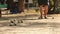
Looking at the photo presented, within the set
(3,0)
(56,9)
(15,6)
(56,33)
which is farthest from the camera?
(3,0)

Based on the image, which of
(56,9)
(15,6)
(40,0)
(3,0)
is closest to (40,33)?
(40,0)

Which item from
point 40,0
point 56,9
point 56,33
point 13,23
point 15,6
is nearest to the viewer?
point 56,33

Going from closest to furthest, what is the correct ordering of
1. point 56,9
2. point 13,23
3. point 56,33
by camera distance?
point 56,33 < point 13,23 < point 56,9

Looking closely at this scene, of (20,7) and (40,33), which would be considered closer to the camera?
(40,33)

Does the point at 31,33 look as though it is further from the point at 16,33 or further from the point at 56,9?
the point at 56,9

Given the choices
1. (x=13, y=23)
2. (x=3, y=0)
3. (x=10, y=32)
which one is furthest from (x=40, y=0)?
(x=3, y=0)

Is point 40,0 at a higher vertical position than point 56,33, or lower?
higher

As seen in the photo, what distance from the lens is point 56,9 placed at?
19938 millimetres

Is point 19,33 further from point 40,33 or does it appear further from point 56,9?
point 56,9

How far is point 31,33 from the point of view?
25.7ft

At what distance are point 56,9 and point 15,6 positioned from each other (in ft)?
16.0

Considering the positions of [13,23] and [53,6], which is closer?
[13,23]

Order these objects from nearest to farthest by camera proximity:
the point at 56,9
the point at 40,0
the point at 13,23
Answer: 1. the point at 13,23
2. the point at 40,0
3. the point at 56,9

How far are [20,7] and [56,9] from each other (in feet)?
10.2
